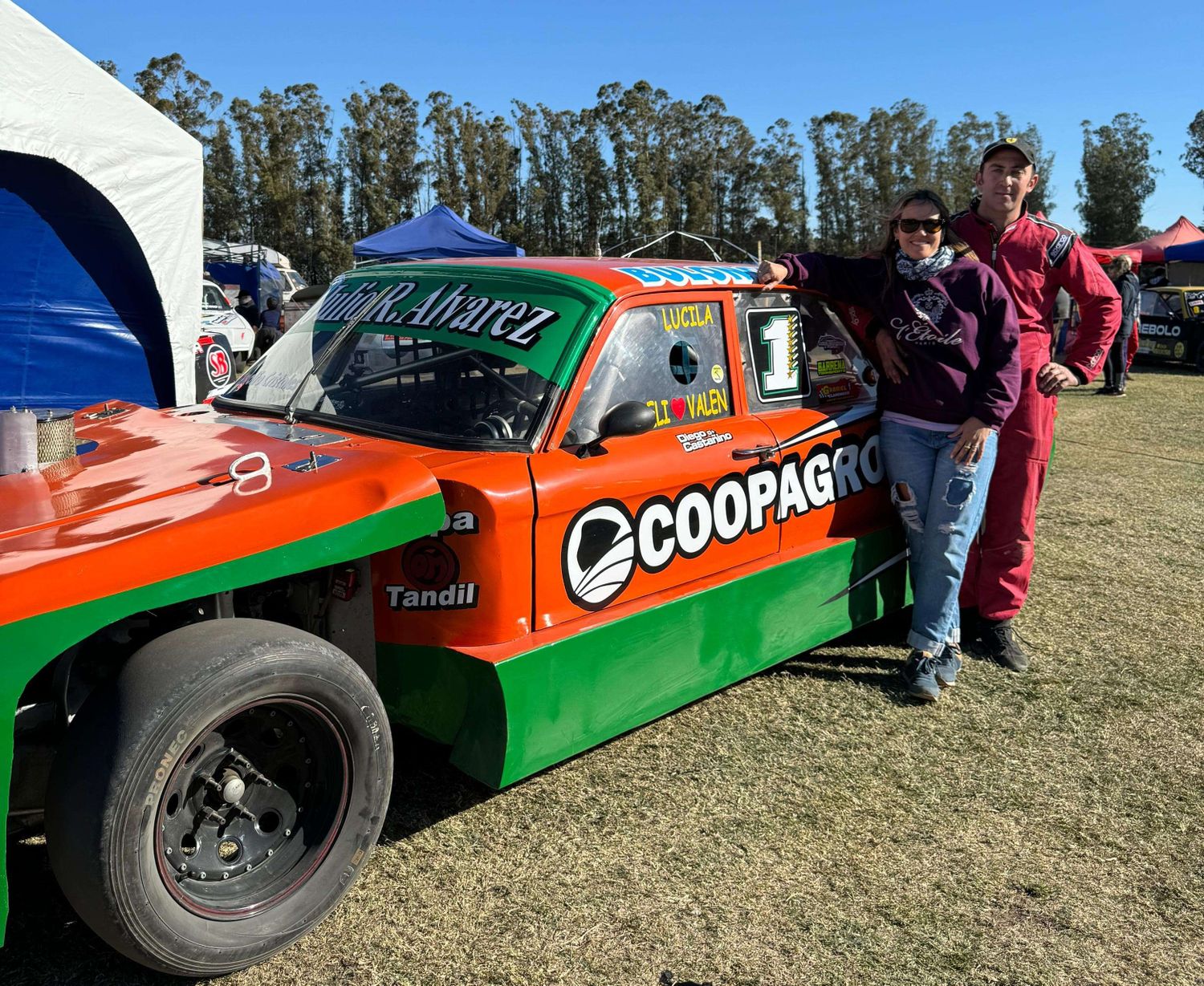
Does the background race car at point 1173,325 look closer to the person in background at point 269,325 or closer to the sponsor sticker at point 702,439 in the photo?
the person in background at point 269,325

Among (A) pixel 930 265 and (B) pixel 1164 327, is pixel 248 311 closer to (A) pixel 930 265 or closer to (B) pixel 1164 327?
(B) pixel 1164 327

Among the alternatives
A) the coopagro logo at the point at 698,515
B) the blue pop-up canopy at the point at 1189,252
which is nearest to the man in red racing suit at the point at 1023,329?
the coopagro logo at the point at 698,515

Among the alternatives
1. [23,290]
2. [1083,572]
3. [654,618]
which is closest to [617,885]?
[654,618]

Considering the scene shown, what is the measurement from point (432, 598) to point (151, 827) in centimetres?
98

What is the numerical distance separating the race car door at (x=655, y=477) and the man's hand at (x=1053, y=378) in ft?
4.78

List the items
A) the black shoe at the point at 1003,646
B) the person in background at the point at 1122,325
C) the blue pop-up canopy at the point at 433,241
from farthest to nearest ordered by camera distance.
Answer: the blue pop-up canopy at the point at 433,241 < the person in background at the point at 1122,325 < the black shoe at the point at 1003,646

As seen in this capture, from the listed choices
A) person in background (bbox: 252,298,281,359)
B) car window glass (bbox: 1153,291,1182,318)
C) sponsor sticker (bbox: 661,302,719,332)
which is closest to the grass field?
sponsor sticker (bbox: 661,302,719,332)

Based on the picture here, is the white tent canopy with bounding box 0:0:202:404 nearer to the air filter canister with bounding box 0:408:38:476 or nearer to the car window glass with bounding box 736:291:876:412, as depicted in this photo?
the air filter canister with bounding box 0:408:38:476

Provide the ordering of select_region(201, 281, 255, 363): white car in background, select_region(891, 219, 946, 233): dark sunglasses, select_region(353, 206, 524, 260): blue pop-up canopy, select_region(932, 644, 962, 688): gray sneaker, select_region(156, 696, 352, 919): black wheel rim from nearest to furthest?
select_region(156, 696, 352, 919): black wheel rim
select_region(891, 219, 946, 233): dark sunglasses
select_region(932, 644, 962, 688): gray sneaker
select_region(201, 281, 255, 363): white car in background
select_region(353, 206, 524, 260): blue pop-up canopy

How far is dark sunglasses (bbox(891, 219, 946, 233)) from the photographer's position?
4055mm

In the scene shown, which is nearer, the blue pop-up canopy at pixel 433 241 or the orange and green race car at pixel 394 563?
the orange and green race car at pixel 394 563

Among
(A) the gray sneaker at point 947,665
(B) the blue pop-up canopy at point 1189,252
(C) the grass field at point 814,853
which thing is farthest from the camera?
(B) the blue pop-up canopy at point 1189,252

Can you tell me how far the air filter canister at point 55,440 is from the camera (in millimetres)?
2922

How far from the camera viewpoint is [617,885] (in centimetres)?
291
